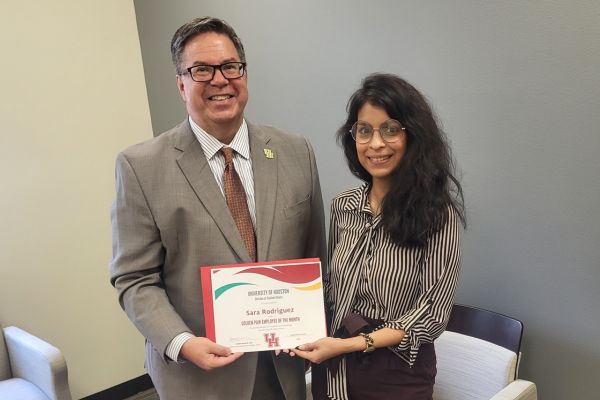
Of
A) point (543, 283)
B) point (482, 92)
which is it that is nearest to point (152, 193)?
point (482, 92)

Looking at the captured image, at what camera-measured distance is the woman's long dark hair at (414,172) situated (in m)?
1.31

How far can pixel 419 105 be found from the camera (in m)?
1.35

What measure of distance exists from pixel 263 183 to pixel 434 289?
57 cm

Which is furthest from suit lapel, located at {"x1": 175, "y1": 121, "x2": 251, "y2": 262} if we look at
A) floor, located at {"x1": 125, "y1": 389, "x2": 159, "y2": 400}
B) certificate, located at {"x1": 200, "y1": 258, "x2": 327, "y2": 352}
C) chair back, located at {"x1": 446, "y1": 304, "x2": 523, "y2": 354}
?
floor, located at {"x1": 125, "y1": 389, "x2": 159, "y2": 400}

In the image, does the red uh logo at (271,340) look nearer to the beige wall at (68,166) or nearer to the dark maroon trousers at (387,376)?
the dark maroon trousers at (387,376)

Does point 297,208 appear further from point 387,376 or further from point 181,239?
point 387,376

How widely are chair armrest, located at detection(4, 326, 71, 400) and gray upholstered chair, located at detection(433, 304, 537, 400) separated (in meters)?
1.78

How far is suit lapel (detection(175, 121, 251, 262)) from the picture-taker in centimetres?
141

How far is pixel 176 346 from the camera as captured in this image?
1.34 metres

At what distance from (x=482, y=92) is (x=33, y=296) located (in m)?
2.85

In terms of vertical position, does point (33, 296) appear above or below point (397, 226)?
below

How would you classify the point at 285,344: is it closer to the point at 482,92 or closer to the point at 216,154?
the point at 216,154

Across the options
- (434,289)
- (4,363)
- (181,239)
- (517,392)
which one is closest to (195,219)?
(181,239)

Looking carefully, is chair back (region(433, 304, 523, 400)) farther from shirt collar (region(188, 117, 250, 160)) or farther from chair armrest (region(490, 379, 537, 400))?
shirt collar (region(188, 117, 250, 160))
